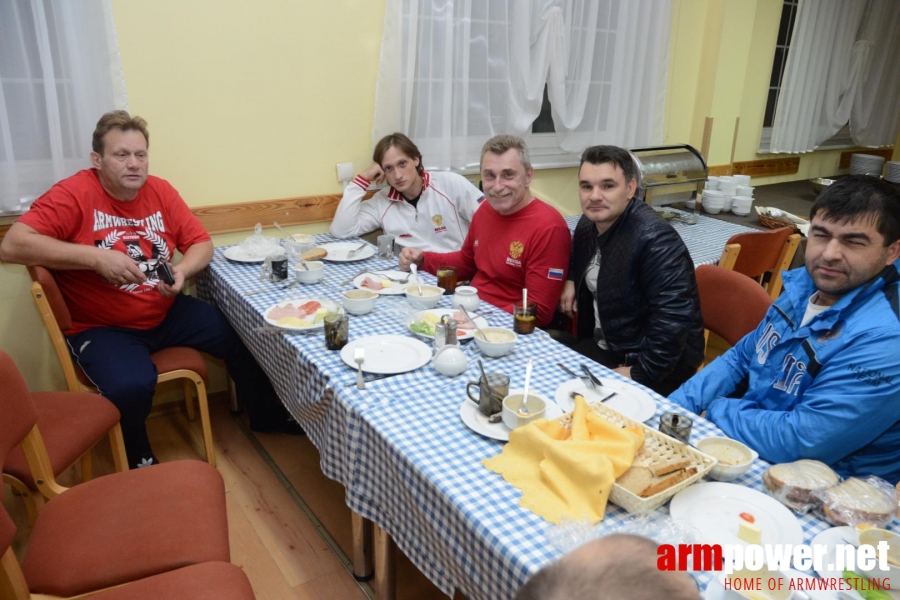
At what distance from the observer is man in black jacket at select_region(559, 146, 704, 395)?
6.35ft

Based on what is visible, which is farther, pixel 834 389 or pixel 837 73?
pixel 837 73

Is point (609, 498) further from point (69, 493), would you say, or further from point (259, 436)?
point (259, 436)

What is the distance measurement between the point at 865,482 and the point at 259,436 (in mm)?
2256

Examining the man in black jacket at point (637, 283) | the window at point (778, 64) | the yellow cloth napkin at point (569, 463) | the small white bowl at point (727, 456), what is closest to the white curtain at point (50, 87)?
the man in black jacket at point (637, 283)

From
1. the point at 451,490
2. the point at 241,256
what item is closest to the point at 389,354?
the point at 451,490

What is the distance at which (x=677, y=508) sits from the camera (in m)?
1.09

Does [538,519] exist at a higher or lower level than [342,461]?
higher

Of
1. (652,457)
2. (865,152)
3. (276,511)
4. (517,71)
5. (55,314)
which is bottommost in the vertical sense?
(276,511)

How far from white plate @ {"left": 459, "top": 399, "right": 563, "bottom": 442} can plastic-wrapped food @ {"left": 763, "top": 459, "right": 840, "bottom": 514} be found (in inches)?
17.6

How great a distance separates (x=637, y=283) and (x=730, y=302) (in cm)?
37

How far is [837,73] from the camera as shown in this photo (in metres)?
4.62

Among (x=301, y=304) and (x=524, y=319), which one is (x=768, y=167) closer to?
(x=524, y=319)

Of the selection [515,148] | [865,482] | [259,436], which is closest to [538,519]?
[865,482]

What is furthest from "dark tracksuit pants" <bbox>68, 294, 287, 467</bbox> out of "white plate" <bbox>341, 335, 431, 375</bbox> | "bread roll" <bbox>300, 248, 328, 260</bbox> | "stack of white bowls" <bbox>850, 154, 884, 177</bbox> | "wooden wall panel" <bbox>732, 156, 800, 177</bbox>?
"stack of white bowls" <bbox>850, 154, 884, 177</bbox>
